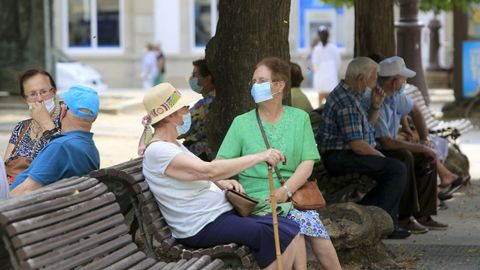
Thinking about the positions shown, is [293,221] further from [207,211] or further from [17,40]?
[17,40]

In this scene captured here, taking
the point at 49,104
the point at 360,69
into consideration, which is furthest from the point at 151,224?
the point at 360,69

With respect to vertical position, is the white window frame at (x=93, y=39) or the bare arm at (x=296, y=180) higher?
the white window frame at (x=93, y=39)

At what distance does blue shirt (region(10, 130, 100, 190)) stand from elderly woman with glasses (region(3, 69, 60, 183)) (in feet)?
2.37

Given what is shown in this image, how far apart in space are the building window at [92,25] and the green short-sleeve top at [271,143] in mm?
29389

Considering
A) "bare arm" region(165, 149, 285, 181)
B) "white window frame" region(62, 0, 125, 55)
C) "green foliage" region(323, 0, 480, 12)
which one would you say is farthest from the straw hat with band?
"white window frame" region(62, 0, 125, 55)

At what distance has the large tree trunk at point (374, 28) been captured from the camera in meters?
11.1

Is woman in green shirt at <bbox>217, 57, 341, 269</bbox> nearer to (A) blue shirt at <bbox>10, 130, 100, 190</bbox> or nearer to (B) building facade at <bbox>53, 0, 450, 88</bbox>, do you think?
(A) blue shirt at <bbox>10, 130, 100, 190</bbox>

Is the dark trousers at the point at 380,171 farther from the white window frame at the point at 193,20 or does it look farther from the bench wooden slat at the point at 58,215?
the white window frame at the point at 193,20

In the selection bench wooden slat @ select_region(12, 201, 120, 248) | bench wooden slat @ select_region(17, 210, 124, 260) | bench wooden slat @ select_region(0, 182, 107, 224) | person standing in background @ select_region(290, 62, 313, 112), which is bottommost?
bench wooden slat @ select_region(17, 210, 124, 260)

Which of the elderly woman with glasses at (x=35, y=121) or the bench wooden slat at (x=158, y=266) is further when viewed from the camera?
the elderly woman with glasses at (x=35, y=121)

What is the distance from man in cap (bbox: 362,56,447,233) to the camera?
29.0 feet

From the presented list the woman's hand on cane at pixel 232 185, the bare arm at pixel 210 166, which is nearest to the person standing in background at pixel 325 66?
the woman's hand on cane at pixel 232 185

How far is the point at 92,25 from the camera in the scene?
3569cm

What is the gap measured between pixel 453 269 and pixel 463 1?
30.0ft
